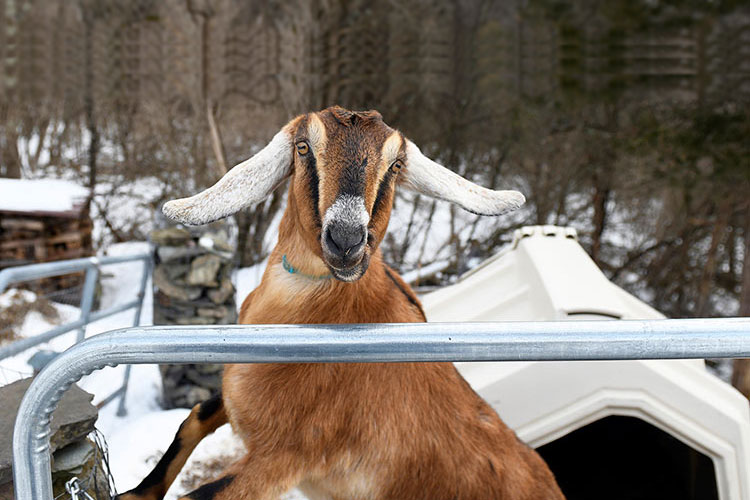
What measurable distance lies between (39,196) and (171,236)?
3793 mm

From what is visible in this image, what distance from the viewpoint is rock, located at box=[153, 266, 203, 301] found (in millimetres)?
4516

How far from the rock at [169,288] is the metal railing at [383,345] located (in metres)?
3.79

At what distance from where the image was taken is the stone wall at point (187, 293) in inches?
176

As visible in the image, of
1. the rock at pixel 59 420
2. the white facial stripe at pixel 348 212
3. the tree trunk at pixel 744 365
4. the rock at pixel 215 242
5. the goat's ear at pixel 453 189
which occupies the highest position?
the goat's ear at pixel 453 189

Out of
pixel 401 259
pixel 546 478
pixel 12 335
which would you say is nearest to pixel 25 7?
pixel 12 335

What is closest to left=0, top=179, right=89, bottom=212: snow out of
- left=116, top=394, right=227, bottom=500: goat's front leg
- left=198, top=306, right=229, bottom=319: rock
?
left=198, top=306, right=229, bottom=319: rock

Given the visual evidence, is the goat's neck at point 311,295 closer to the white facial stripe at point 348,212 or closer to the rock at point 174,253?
the white facial stripe at point 348,212

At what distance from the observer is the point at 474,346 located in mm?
881

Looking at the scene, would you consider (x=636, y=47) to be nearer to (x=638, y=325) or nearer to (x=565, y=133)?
(x=565, y=133)

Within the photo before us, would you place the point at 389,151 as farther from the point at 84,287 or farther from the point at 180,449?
the point at 84,287

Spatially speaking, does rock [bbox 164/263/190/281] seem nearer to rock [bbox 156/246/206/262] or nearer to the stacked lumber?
rock [bbox 156/246/206/262]

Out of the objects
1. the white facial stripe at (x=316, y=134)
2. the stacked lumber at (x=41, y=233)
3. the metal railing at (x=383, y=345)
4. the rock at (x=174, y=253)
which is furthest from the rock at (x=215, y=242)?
the metal railing at (x=383, y=345)

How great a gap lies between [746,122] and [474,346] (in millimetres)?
6827

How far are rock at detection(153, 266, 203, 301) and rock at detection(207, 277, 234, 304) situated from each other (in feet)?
0.48
